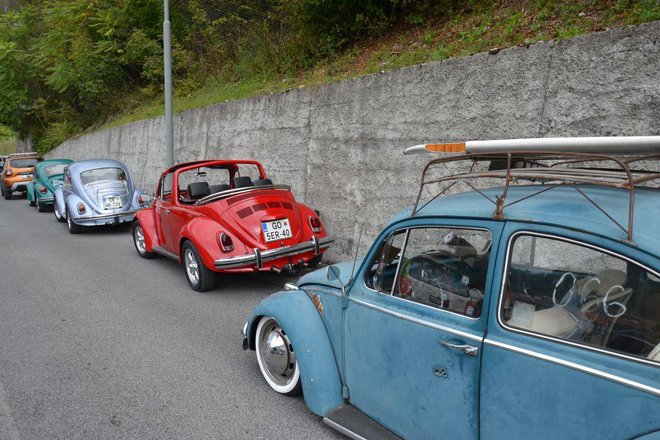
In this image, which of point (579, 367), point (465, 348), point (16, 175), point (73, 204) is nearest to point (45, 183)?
point (73, 204)

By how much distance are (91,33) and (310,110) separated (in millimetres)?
20401

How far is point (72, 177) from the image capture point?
11516mm

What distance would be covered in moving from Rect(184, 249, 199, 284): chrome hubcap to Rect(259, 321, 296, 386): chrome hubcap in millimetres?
2957

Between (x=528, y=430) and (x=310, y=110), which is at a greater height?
(x=310, y=110)

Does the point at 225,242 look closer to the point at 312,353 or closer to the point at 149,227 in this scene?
the point at 149,227

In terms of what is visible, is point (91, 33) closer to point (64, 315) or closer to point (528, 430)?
point (64, 315)

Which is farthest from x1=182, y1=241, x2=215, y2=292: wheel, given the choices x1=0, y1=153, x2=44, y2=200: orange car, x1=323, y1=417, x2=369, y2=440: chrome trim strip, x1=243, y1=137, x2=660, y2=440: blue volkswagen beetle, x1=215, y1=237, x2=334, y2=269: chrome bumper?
x1=0, y1=153, x2=44, y2=200: orange car

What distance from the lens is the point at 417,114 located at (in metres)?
7.04

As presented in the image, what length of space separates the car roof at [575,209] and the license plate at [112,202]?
9.75m

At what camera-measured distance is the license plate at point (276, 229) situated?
6.35 metres

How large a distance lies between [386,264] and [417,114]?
15.0 ft

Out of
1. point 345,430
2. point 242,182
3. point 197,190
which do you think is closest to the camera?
point 345,430

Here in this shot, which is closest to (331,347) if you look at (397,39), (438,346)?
(438,346)

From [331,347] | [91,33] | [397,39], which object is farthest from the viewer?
[91,33]
